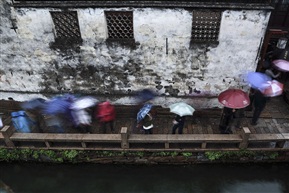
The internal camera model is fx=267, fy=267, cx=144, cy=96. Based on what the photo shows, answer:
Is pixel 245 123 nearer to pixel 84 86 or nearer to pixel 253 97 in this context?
pixel 253 97

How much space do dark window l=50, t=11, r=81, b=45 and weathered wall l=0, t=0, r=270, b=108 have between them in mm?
234

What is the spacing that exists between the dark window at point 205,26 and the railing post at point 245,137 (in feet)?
11.5

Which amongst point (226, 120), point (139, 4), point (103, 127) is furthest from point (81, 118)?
point (226, 120)

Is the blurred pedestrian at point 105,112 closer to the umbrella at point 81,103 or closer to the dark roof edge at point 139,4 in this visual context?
the umbrella at point 81,103

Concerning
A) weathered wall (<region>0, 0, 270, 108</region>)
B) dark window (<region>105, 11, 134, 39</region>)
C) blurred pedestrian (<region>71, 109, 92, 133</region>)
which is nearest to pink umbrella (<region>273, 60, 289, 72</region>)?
weathered wall (<region>0, 0, 270, 108</region>)

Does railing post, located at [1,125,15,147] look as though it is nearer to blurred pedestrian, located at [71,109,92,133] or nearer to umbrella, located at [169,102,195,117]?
blurred pedestrian, located at [71,109,92,133]

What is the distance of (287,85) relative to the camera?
13.2 meters

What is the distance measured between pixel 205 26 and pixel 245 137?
4.38m

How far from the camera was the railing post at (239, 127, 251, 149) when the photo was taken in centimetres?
980

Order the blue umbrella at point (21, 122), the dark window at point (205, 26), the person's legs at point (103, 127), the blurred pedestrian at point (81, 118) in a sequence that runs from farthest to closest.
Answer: the person's legs at point (103, 127) → the blue umbrella at point (21, 122) → the blurred pedestrian at point (81, 118) → the dark window at point (205, 26)

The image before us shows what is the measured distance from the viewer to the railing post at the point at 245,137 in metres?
9.80

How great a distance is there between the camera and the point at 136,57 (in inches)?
422

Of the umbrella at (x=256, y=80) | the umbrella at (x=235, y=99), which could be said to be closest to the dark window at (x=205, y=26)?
the umbrella at (x=256, y=80)

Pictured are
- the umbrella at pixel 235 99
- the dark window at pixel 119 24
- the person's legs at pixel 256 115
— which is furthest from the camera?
the person's legs at pixel 256 115
